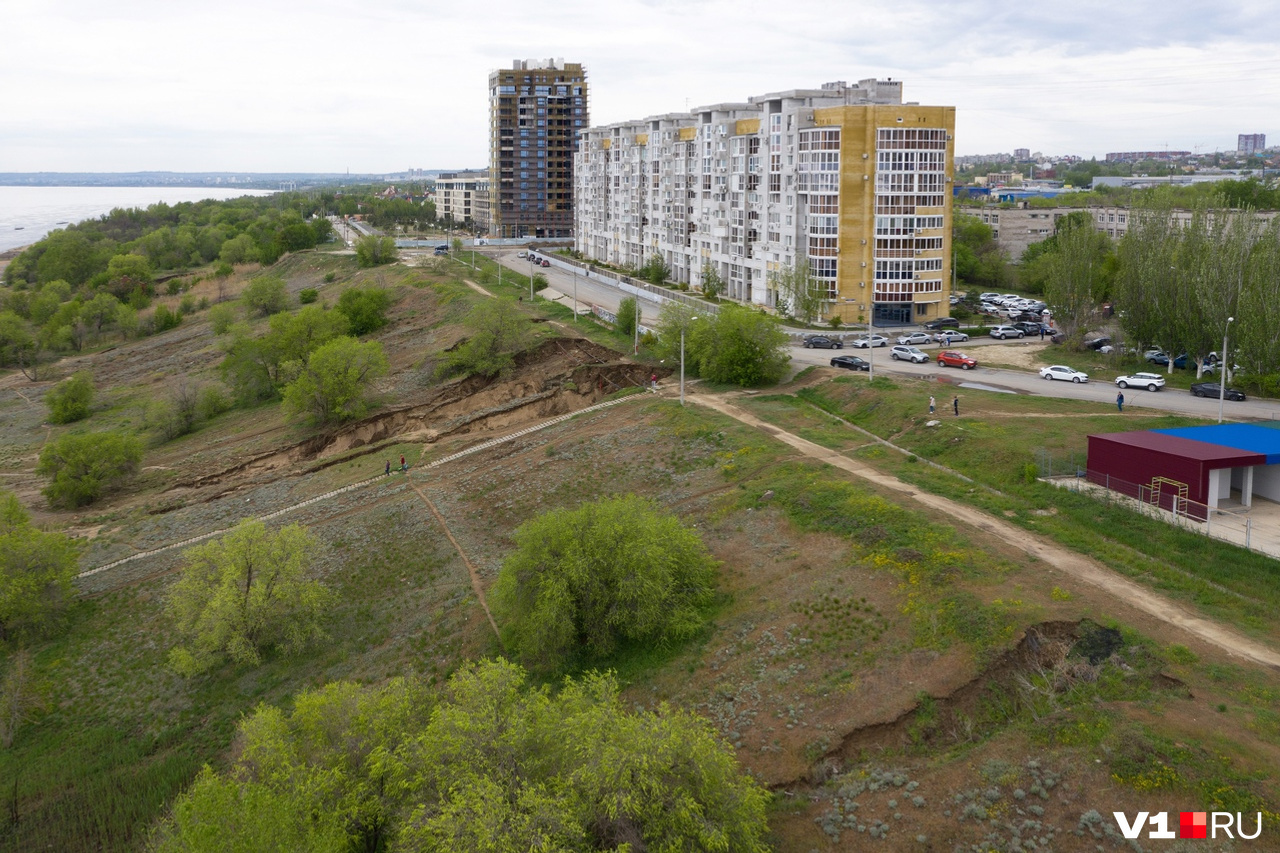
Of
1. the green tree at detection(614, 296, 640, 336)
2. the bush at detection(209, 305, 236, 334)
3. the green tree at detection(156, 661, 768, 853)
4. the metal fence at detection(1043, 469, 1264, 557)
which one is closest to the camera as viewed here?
the green tree at detection(156, 661, 768, 853)

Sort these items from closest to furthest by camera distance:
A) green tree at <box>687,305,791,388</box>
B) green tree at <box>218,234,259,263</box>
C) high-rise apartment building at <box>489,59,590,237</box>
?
green tree at <box>687,305,791,388</box>
green tree at <box>218,234,259,263</box>
high-rise apartment building at <box>489,59,590,237</box>

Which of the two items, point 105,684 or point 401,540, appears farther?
point 401,540

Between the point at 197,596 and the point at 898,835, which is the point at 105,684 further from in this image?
the point at 898,835

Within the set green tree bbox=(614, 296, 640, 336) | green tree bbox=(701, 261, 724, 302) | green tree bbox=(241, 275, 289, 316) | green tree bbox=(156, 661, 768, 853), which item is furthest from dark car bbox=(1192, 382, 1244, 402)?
green tree bbox=(241, 275, 289, 316)

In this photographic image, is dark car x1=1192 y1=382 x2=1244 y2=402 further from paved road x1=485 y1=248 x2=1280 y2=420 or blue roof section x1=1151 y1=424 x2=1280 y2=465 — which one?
blue roof section x1=1151 y1=424 x2=1280 y2=465

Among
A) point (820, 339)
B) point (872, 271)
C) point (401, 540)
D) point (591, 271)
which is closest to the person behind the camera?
point (401, 540)

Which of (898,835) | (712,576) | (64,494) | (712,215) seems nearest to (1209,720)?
(898,835)
